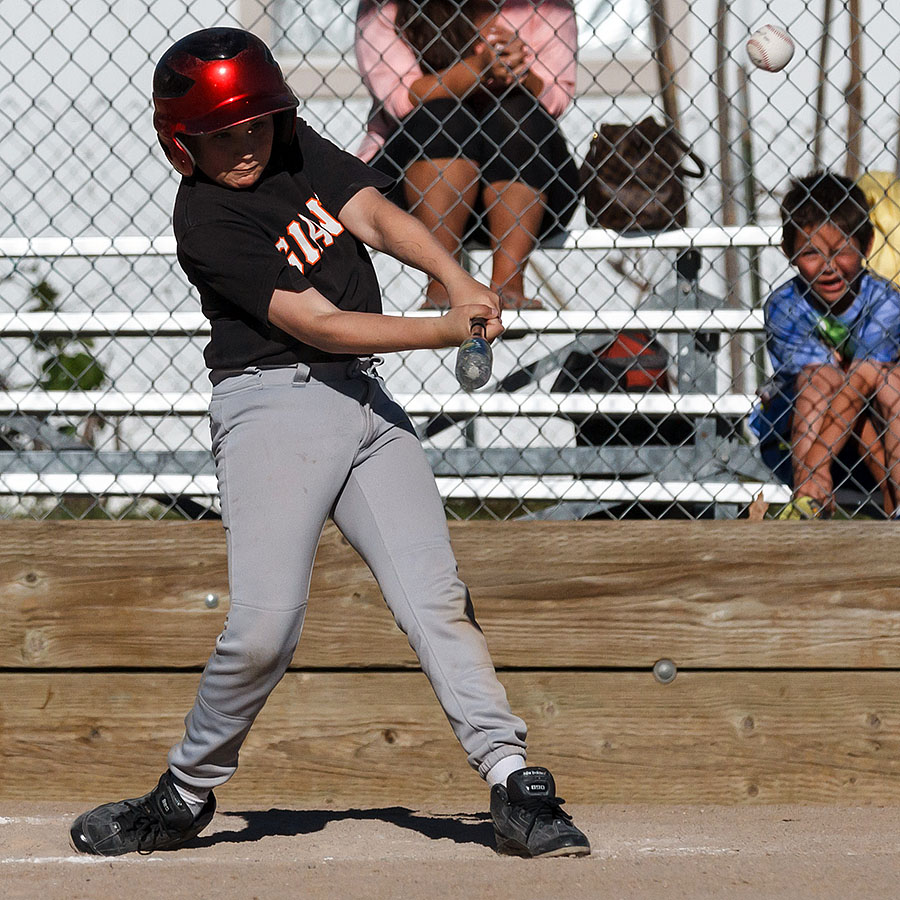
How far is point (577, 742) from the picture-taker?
339cm

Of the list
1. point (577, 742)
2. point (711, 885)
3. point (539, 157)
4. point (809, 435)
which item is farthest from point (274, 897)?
point (539, 157)

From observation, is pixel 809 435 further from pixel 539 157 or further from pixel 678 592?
pixel 539 157

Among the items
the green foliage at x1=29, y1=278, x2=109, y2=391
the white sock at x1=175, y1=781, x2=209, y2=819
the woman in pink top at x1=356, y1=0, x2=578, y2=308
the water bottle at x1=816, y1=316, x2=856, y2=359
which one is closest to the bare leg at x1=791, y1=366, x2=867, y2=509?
the water bottle at x1=816, y1=316, x2=856, y2=359

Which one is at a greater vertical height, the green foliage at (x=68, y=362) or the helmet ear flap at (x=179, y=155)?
the helmet ear flap at (x=179, y=155)

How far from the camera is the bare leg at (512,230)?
4.07 meters

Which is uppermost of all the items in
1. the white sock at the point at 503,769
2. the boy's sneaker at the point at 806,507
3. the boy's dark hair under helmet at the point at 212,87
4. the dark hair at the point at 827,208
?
the boy's dark hair under helmet at the point at 212,87

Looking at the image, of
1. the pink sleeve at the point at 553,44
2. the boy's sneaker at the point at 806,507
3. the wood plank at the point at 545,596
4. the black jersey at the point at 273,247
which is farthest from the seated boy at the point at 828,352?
the black jersey at the point at 273,247

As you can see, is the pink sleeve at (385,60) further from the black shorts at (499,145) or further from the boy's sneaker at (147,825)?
the boy's sneaker at (147,825)

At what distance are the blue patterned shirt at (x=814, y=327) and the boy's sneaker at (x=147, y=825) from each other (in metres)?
2.15

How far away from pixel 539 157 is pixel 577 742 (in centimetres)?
184

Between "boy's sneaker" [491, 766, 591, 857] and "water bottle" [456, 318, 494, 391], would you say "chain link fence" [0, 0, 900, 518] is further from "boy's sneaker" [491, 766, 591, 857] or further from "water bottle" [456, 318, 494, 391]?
"water bottle" [456, 318, 494, 391]

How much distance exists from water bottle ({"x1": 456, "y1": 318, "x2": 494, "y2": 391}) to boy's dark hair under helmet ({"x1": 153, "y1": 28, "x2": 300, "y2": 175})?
0.68 meters

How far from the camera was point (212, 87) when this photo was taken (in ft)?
8.30

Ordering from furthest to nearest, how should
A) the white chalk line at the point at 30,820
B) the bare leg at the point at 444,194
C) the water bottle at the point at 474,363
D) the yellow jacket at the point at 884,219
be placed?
the yellow jacket at the point at 884,219, the bare leg at the point at 444,194, the white chalk line at the point at 30,820, the water bottle at the point at 474,363
